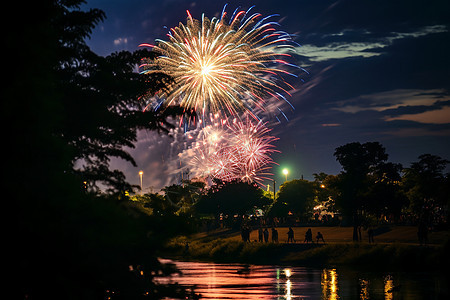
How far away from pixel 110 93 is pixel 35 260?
1062 centimetres

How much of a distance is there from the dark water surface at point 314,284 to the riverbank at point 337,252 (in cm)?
196

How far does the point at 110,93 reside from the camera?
21.5 meters

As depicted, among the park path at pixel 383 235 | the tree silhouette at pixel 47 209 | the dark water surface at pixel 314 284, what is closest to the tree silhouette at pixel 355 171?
the park path at pixel 383 235

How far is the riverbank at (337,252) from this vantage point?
150ft

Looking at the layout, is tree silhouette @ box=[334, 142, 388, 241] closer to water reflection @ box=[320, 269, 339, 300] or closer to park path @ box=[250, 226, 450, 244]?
park path @ box=[250, 226, 450, 244]

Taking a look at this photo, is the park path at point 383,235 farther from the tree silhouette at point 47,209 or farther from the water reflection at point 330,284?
the tree silhouette at point 47,209

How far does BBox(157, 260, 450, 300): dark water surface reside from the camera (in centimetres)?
3384

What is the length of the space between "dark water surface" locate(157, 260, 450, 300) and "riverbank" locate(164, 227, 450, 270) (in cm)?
196

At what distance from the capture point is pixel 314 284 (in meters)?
39.7

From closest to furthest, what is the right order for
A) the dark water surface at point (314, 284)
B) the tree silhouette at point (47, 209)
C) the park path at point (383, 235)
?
the tree silhouette at point (47, 209), the dark water surface at point (314, 284), the park path at point (383, 235)

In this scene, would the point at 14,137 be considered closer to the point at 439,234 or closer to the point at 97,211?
the point at 97,211

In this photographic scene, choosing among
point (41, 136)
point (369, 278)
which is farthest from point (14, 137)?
point (369, 278)

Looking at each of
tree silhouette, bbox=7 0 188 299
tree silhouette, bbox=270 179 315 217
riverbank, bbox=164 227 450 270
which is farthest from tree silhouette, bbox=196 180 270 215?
tree silhouette, bbox=7 0 188 299

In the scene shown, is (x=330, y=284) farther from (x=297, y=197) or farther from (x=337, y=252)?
(x=297, y=197)
